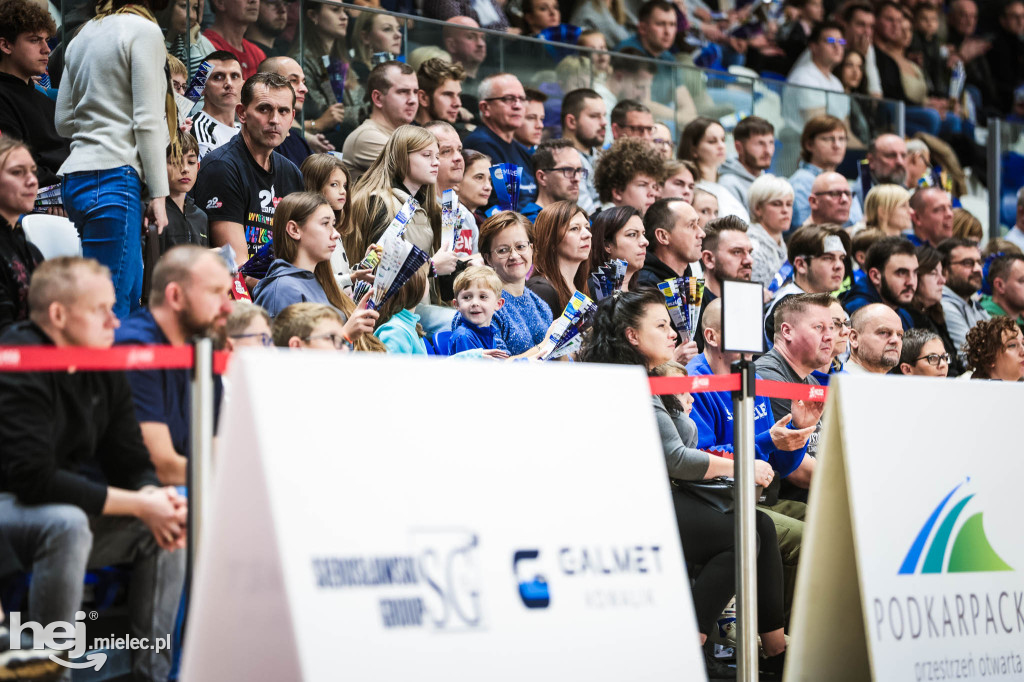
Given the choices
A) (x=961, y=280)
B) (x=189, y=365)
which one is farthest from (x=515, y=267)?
(x=961, y=280)

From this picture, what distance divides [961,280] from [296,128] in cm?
436

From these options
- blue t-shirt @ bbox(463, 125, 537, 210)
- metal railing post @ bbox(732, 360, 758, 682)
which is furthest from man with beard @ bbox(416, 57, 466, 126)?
metal railing post @ bbox(732, 360, 758, 682)

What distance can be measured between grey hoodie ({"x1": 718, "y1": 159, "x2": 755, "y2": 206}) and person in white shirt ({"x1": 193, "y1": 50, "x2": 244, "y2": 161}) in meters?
3.41

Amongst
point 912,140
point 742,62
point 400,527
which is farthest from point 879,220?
point 400,527

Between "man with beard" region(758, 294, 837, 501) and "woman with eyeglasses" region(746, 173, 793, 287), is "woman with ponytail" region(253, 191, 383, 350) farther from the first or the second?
"woman with eyeglasses" region(746, 173, 793, 287)

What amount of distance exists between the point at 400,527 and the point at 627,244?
3.80 meters

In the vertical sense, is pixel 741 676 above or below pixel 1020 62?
below

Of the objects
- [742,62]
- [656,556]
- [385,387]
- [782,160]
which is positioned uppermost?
[742,62]

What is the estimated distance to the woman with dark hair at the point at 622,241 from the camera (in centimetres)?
620

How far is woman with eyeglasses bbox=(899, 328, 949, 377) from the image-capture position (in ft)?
19.4

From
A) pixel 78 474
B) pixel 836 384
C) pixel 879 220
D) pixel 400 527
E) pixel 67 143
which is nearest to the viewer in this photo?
pixel 400 527

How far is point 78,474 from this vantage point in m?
3.16

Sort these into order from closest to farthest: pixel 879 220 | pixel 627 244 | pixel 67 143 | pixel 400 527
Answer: pixel 400 527 < pixel 67 143 < pixel 627 244 < pixel 879 220

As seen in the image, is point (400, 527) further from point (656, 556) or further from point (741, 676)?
point (741, 676)
